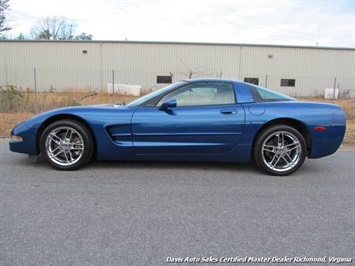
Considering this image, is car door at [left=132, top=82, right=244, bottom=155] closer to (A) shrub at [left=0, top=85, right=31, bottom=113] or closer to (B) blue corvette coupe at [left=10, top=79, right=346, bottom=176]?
(B) blue corvette coupe at [left=10, top=79, right=346, bottom=176]

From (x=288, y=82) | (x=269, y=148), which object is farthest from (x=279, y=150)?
(x=288, y=82)

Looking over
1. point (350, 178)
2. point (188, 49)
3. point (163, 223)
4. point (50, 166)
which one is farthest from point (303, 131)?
point (188, 49)

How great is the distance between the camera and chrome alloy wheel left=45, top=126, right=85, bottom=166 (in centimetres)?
440

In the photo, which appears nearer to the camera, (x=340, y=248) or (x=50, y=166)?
(x=340, y=248)

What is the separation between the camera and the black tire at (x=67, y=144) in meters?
4.38

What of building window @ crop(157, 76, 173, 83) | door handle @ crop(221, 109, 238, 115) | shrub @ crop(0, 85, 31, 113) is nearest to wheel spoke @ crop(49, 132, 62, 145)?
door handle @ crop(221, 109, 238, 115)

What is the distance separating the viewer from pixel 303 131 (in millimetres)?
4535

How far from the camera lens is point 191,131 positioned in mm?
4336

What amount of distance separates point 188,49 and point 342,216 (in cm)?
2179

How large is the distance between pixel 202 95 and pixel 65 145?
6.76ft

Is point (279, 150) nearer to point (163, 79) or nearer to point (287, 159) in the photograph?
point (287, 159)

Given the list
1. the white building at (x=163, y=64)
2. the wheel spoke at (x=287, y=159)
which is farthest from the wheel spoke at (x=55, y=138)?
the white building at (x=163, y=64)

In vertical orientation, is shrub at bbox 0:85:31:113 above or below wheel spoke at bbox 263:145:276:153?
above

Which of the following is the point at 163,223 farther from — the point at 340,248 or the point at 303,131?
the point at 303,131
